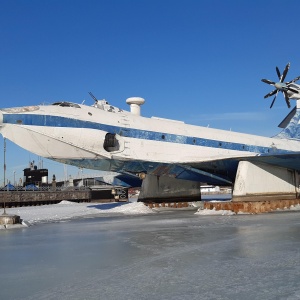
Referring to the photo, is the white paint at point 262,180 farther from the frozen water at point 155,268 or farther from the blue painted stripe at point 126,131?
the frozen water at point 155,268

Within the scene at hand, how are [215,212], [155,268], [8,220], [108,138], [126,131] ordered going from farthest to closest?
[126,131] → [108,138] → [215,212] → [8,220] → [155,268]

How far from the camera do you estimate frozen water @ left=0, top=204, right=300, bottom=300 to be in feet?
16.8

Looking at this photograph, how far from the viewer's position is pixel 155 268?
6.65m

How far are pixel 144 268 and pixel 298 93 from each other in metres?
26.8

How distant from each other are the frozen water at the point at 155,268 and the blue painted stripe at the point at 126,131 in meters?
9.42

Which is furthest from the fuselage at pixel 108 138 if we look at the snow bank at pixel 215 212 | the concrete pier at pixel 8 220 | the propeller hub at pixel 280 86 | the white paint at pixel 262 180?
the propeller hub at pixel 280 86

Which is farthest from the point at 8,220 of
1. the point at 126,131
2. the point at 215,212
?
the point at 215,212

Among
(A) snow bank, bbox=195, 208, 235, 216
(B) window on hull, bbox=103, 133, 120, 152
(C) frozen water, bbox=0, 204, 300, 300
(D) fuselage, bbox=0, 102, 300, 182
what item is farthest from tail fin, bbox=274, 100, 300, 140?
(C) frozen water, bbox=0, 204, 300, 300

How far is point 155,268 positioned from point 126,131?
15760 mm

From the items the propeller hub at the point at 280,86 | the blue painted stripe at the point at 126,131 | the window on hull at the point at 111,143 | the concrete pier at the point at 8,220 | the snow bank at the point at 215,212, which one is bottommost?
Result: the snow bank at the point at 215,212

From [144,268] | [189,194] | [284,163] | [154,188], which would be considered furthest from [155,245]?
[189,194]

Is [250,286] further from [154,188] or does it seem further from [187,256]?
[154,188]

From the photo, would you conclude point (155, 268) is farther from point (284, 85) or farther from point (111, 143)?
point (284, 85)

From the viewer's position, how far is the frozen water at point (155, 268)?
5.12m
